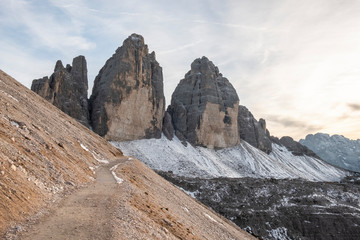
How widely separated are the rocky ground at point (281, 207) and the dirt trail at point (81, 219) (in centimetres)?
3515

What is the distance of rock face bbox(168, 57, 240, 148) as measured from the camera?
109 m

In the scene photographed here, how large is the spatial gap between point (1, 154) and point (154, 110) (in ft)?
271

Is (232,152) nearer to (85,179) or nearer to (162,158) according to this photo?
(162,158)

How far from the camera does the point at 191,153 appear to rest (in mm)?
93875

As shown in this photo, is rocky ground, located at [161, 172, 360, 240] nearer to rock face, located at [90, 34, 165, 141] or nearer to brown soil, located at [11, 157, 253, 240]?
rock face, located at [90, 34, 165, 141]

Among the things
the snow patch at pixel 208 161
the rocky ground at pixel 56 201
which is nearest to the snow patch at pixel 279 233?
the snow patch at pixel 208 161

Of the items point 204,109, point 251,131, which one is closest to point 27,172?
point 204,109

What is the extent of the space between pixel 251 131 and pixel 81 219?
13129cm

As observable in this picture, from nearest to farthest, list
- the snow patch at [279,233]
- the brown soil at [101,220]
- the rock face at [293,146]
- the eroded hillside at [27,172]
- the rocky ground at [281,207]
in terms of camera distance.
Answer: the brown soil at [101,220] → the eroded hillside at [27,172] → the snow patch at [279,233] → the rocky ground at [281,207] → the rock face at [293,146]

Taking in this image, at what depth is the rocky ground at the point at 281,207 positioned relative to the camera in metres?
46.1

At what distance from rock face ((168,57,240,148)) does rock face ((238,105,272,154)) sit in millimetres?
15419

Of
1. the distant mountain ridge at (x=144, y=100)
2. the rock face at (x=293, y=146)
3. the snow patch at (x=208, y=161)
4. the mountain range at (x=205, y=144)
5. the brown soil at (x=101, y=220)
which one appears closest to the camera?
the brown soil at (x=101, y=220)

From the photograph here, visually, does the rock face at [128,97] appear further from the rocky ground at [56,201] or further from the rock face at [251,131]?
the rocky ground at [56,201]

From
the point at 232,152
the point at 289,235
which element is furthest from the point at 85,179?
the point at 232,152
